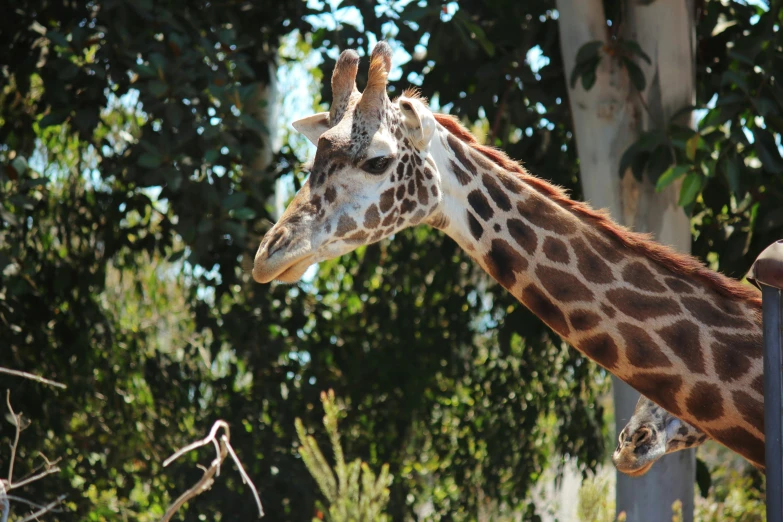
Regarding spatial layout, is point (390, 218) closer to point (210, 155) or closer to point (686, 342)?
point (686, 342)

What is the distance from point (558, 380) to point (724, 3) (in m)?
2.29

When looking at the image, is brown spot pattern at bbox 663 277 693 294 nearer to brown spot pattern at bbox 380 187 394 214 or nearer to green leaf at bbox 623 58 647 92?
brown spot pattern at bbox 380 187 394 214

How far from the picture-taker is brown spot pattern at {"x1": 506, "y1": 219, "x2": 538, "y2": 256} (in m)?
2.52

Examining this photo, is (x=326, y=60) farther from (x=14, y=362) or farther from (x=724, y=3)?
(x=14, y=362)


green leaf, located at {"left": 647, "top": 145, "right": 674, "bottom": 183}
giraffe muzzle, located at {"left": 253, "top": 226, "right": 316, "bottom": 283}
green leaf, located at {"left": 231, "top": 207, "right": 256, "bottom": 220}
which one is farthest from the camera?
green leaf, located at {"left": 231, "top": 207, "right": 256, "bottom": 220}

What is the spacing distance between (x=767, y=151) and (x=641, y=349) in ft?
5.79

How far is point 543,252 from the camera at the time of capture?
8.23 ft

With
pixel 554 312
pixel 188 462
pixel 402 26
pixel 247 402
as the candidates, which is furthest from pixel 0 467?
pixel 554 312

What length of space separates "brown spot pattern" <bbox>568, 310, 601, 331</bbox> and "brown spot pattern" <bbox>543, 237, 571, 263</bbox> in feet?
0.47

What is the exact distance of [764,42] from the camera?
12.9ft

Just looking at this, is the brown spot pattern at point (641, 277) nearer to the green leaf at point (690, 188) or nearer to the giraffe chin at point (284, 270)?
the giraffe chin at point (284, 270)

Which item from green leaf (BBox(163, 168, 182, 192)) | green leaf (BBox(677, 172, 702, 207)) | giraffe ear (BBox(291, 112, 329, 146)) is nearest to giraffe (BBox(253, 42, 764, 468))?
giraffe ear (BBox(291, 112, 329, 146))

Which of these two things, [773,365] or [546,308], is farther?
[546,308]

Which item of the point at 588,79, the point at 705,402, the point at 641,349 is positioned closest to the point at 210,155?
the point at 588,79
